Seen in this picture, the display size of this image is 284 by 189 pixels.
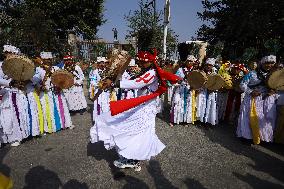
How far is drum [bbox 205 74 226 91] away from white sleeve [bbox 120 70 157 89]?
10.5ft

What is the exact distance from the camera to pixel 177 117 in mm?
7680

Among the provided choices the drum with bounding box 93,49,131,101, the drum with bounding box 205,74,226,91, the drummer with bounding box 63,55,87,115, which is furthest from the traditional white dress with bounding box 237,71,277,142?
the drummer with bounding box 63,55,87,115

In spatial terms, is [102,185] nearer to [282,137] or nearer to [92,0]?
[282,137]

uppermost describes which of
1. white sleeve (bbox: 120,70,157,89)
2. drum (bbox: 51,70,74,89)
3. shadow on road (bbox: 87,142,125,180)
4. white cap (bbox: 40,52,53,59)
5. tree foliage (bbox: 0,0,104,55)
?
tree foliage (bbox: 0,0,104,55)

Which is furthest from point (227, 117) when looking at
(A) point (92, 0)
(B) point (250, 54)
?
(A) point (92, 0)

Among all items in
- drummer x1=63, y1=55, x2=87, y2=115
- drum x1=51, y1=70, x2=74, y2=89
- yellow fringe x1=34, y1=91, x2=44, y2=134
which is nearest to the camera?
yellow fringe x1=34, y1=91, x2=44, y2=134

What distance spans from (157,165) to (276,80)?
2.81 meters

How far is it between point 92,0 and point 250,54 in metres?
17.6

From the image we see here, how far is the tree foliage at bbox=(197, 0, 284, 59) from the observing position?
15.6 metres

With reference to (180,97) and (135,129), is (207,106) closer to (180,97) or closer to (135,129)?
(180,97)

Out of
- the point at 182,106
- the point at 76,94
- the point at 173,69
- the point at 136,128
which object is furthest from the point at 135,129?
the point at 76,94

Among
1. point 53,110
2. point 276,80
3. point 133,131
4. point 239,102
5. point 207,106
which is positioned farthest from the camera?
point 239,102

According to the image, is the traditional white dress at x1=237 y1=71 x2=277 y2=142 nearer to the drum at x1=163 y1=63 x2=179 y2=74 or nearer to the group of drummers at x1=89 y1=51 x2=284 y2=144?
the group of drummers at x1=89 y1=51 x2=284 y2=144

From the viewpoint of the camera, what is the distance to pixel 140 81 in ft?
13.8
